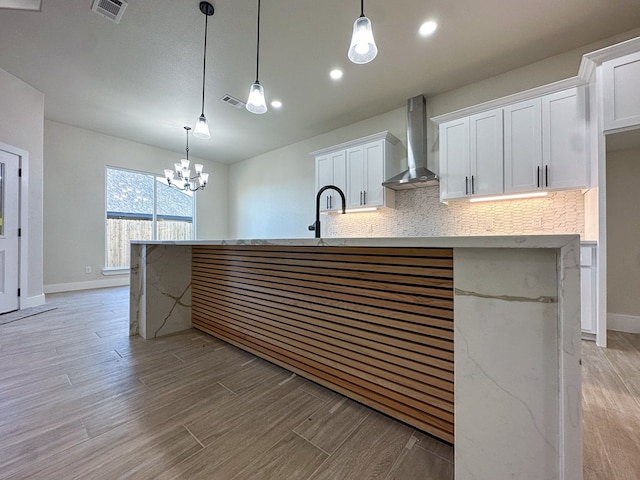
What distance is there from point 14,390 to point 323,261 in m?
1.99

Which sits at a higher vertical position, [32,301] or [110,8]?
[110,8]

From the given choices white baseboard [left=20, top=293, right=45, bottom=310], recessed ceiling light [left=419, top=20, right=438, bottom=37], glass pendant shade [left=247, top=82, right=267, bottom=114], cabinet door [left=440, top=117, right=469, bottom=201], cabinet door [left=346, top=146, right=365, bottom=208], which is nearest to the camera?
glass pendant shade [left=247, top=82, right=267, bottom=114]

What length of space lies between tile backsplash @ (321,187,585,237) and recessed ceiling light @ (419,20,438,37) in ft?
5.78

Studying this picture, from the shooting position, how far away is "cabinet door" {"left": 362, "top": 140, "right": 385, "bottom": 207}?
3.71 m

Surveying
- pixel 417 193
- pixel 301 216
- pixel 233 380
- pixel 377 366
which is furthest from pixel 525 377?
pixel 301 216

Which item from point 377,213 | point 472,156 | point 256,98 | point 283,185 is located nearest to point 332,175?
point 377,213

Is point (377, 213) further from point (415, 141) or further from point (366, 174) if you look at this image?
point (415, 141)

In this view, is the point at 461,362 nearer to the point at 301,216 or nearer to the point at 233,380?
the point at 233,380

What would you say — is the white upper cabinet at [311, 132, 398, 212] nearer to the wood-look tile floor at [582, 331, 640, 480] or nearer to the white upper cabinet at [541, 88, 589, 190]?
the white upper cabinet at [541, 88, 589, 190]

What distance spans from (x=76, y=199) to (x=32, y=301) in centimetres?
217

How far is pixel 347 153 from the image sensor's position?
4.05 meters

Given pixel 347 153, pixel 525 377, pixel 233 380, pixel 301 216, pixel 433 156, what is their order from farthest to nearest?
pixel 301 216, pixel 347 153, pixel 433 156, pixel 233 380, pixel 525 377

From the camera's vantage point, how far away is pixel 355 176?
396 cm

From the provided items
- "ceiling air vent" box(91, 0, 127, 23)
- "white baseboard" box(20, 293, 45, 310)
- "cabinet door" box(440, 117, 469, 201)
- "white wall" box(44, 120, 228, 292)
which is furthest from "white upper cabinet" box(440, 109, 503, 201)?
"white wall" box(44, 120, 228, 292)
